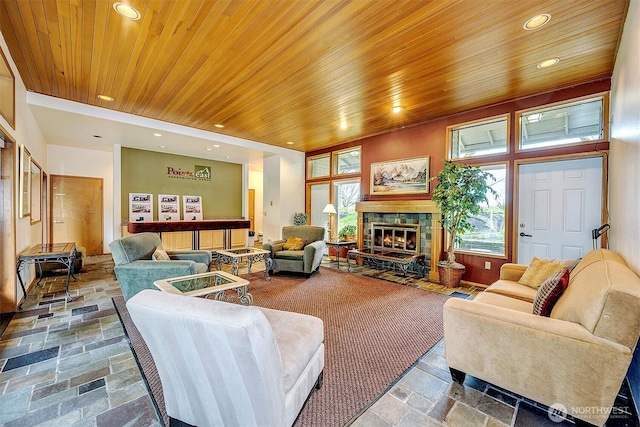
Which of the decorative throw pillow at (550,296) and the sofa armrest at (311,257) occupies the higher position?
the decorative throw pillow at (550,296)

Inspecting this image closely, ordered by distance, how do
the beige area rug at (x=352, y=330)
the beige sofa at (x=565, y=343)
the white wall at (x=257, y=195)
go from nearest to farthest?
Result: the beige sofa at (x=565, y=343), the beige area rug at (x=352, y=330), the white wall at (x=257, y=195)

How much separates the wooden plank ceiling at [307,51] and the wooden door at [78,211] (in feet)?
11.5

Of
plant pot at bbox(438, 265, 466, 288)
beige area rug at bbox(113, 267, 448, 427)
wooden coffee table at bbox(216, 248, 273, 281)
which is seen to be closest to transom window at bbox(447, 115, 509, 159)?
plant pot at bbox(438, 265, 466, 288)

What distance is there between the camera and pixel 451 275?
4340 millimetres

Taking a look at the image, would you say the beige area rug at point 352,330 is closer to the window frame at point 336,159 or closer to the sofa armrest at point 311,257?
the sofa armrest at point 311,257

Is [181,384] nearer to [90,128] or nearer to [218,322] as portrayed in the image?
[218,322]

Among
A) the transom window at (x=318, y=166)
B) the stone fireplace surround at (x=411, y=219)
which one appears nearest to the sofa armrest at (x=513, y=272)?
the stone fireplace surround at (x=411, y=219)

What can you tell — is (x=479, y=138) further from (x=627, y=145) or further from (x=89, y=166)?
(x=89, y=166)

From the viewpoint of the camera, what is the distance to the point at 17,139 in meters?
3.28

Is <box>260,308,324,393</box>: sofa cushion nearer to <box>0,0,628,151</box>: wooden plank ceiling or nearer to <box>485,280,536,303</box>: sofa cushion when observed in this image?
<box>485,280,536,303</box>: sofa cushion

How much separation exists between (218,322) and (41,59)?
399cm

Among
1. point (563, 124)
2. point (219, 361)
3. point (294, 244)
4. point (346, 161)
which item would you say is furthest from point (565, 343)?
point (346, 161)

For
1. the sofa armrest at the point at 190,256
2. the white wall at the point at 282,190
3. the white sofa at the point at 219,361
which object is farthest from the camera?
the white wall at the point at 282,190

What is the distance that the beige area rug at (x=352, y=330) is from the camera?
1.78 metres
